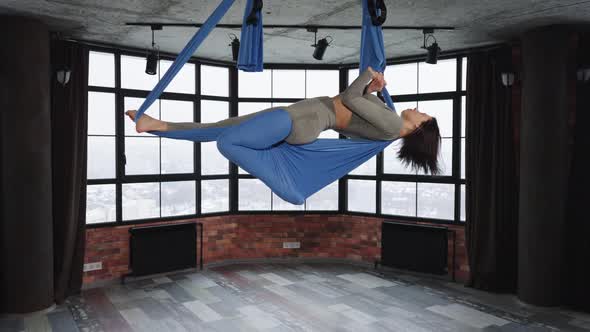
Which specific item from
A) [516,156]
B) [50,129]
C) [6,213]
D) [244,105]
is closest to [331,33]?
[244,105]

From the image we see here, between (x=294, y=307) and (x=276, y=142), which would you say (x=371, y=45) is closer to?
(x=276, y=142)

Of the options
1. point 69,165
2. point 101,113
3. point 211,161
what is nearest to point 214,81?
point 211,161

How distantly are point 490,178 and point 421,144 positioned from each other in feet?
10.6

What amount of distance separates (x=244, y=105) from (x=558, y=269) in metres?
4.05

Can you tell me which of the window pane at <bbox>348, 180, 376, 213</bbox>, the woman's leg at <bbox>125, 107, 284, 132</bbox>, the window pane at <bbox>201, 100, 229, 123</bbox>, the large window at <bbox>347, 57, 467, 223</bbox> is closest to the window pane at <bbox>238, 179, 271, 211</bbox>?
the window pane at <bbox>201, 100, 229, 123</bbox>

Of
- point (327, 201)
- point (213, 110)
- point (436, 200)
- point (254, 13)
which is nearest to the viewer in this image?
point (254, 13)

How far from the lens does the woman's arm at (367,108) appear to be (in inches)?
84.0

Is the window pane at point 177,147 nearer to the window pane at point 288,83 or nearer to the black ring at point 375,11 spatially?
the window pane at point 288,83

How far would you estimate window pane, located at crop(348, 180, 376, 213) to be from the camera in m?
6.14

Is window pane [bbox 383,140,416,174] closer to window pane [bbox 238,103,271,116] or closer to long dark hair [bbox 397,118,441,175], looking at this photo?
window pane [bbox 238,103,271,116]

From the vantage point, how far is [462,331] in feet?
13.0

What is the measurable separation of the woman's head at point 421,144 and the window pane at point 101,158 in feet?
12.9

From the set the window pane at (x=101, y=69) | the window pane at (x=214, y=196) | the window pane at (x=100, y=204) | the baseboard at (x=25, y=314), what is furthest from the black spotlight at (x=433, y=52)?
the baseboard at (x=25, y=314)

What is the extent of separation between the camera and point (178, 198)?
5.82 m
